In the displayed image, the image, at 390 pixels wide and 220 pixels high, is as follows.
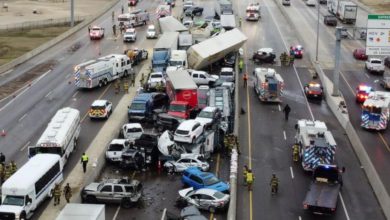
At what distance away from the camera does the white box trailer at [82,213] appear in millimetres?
32625

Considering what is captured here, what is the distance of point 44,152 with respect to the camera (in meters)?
43.5

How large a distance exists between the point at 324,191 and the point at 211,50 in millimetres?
34004

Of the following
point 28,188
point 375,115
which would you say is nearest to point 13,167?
point 28,188

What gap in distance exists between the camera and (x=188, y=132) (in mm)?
47312

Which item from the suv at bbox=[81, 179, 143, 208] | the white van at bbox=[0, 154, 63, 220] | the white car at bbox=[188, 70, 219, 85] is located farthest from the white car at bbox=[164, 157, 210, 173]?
the white car at bbox=[188, 70, 219, 85]

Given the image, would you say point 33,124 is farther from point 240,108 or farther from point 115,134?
point 240,108

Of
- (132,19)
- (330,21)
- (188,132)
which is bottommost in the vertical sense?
(188,132)

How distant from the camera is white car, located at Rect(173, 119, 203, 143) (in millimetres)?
47125

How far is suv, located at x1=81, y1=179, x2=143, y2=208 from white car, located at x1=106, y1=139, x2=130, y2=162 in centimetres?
626

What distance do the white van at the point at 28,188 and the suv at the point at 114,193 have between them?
2408mm

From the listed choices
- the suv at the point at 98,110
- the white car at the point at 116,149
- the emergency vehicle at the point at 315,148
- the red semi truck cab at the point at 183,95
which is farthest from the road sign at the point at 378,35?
the suv at the point at 98,110

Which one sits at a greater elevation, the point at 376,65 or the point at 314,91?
the point at 376,65

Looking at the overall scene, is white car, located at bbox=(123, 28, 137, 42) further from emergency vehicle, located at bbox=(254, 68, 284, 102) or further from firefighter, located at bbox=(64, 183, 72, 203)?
firefighter, located at bbox=(64, 183, 72, 203)

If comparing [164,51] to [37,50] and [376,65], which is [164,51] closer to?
[37,50]
